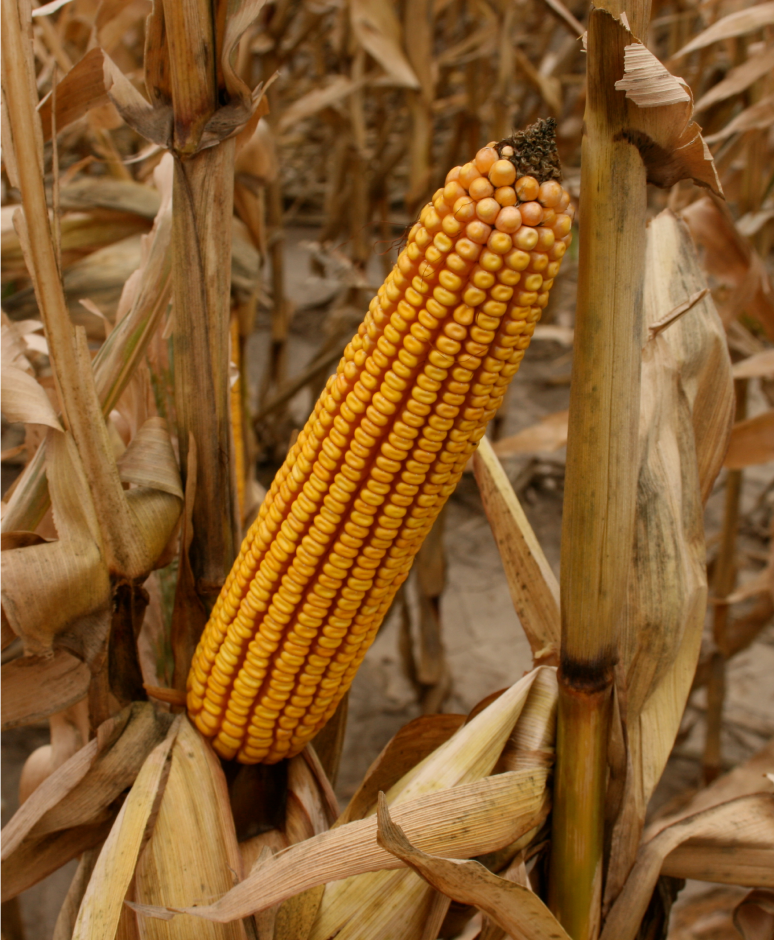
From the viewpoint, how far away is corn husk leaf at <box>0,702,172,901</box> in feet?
3.07

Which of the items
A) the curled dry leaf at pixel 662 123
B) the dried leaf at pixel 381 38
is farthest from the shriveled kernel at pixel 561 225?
the dried leaf at pixel 381 38

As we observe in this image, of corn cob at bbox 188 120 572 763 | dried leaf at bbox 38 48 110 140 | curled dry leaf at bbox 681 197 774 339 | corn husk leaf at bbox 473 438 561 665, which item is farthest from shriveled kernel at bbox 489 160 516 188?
curled dry leaf at bbox 681 197 774 339

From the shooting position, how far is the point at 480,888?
76 centimetres

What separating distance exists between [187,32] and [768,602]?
1893 millimetres

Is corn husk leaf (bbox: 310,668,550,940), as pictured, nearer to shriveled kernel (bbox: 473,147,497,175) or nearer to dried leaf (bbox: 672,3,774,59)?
shriveled kernel (bbox: 473,147,497,175)

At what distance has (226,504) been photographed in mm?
1055

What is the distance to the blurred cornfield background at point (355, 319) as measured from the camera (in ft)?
3.41

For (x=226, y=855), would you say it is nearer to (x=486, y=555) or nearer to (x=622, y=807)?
(x=622, y=807)

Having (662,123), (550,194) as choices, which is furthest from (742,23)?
(550,194)

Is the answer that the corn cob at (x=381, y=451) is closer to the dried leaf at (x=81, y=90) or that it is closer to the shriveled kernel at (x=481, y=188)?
the shriveled kernel at (x=481, y=188)

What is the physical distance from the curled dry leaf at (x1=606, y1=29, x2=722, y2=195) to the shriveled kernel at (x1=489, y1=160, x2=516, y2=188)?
116 millimetres

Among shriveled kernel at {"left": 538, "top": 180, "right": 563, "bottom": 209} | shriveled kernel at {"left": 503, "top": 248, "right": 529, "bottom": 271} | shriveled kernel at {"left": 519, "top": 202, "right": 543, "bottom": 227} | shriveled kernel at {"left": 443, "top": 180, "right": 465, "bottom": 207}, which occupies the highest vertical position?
shriveled kernel at {"left": 443, "top": 180, "right": 465, "bottom": 207}

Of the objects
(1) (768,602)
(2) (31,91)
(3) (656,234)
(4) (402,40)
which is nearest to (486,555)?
(1) (768,602)

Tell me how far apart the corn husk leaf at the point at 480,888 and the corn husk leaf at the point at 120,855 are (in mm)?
346
